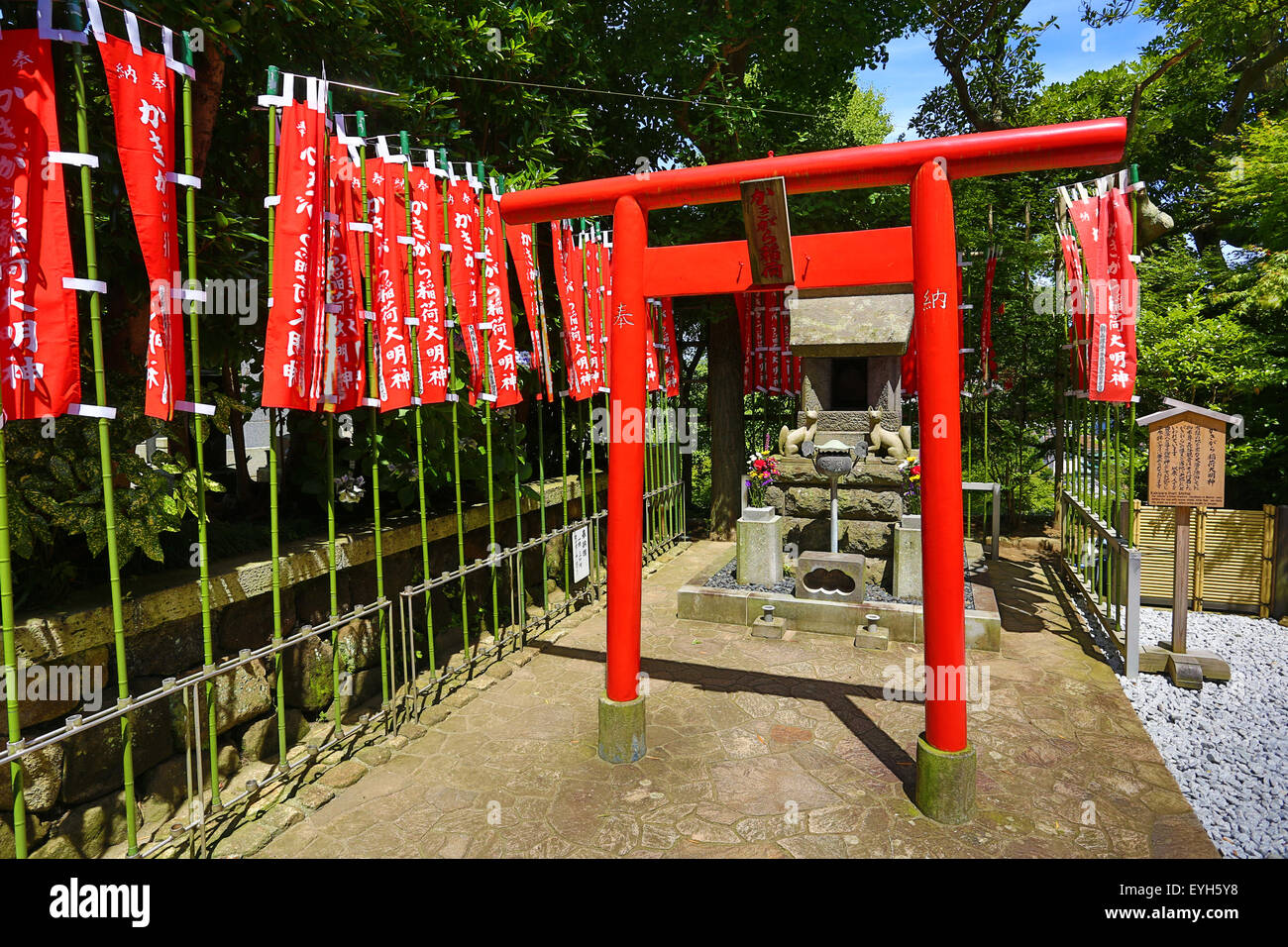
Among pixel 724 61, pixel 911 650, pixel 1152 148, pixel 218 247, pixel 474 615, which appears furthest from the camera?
pixel 1152 148

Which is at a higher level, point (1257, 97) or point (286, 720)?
point (1257, 97)

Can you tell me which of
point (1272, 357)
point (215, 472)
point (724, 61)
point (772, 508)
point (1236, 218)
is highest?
point (724, 61)

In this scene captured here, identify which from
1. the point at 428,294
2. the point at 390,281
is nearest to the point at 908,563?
the point at 428,294

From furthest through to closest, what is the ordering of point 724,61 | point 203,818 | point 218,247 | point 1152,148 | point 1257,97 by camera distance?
point 1152,148, point 1257,97, point 724,61, point 218,247, point 203,818

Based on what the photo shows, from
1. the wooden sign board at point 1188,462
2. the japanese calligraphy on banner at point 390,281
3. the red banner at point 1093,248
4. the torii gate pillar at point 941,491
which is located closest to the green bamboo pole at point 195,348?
the japanese calligraphy on banner at point 390,281

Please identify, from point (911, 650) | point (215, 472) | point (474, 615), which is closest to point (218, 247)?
point (215, 472)

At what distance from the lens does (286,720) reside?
5.43 meters

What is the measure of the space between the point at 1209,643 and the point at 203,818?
922cm

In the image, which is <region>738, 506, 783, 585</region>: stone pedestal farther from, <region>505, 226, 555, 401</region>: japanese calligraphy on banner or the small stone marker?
the small stone marker

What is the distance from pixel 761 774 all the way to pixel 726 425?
8.84 metres

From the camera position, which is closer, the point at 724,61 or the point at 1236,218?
the point at 724,61

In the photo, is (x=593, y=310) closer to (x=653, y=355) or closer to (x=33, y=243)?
(x=653, y=355)

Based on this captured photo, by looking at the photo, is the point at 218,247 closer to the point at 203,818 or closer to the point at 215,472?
the point at 215,472

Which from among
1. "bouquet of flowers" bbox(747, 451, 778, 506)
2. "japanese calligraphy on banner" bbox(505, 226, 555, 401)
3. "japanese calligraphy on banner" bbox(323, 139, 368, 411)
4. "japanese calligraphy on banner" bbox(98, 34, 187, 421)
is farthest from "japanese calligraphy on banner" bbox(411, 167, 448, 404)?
"bouquet of flowers" bbox(747, 451, 778, 506)
